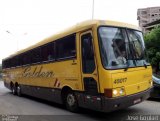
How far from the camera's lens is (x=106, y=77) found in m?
8.12

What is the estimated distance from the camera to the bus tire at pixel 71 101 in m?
10.2

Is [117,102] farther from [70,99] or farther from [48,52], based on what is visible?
[48,52]

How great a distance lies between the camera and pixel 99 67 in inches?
330

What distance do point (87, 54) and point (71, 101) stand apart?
2279mm

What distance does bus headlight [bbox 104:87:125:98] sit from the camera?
805cm

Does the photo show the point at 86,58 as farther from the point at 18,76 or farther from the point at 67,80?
the point at 18,76

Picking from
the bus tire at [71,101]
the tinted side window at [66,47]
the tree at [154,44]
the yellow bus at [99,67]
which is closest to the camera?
the yellow bus at [99,67]

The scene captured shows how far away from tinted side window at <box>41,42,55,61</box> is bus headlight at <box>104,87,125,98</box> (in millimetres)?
4214

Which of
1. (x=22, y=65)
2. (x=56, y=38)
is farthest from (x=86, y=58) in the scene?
(x=22, y=65)

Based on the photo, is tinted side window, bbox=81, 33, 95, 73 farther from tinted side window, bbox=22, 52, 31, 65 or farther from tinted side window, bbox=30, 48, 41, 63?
tinted side window, bbox=22, 52, 31, 65

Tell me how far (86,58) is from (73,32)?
1.38 meters

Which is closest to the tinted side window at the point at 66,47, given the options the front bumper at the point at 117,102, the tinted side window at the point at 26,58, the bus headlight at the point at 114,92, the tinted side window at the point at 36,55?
the bus headlight at the point at 114,92

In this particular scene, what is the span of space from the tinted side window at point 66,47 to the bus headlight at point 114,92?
230cm

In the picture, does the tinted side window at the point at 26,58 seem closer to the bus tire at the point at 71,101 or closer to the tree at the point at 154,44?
the bus tire at the point at 71,101
